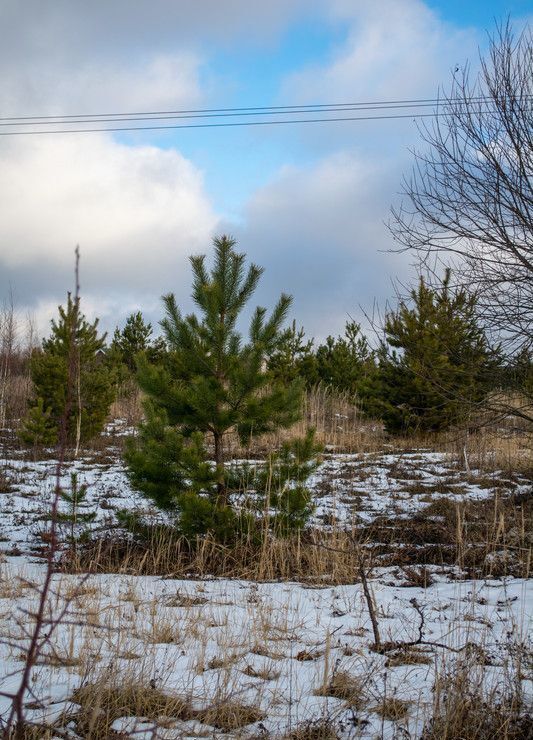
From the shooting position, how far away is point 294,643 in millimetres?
3787

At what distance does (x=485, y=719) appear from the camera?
2.71m

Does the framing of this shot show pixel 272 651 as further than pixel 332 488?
No

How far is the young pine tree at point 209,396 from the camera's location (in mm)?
5910

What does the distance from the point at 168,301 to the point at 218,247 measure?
73 cm

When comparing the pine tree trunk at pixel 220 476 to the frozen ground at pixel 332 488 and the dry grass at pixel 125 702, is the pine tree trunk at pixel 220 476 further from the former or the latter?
the dry grass at pixel 125 702

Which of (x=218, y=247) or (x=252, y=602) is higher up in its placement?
(x=218, y=247)

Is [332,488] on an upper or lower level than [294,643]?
upper

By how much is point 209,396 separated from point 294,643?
105 inches

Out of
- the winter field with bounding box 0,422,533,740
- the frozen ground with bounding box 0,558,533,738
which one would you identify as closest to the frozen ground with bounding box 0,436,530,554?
the winter field with bounding box 0,422,533,740

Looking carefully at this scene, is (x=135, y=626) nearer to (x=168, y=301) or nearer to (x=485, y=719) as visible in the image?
(x=485, y=719)

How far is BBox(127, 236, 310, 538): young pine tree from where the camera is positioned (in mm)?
5910

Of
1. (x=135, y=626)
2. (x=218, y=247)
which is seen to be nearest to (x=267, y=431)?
(x=218, y=247)

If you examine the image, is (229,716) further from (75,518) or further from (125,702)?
(75,518)

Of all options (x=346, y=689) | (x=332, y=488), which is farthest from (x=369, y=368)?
(x=346, y=689)
